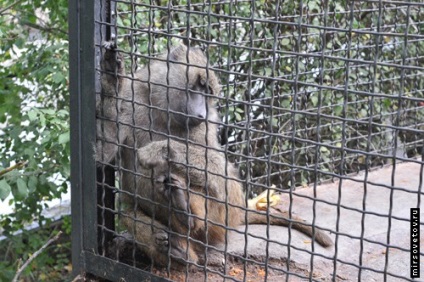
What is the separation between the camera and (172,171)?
4055 mm

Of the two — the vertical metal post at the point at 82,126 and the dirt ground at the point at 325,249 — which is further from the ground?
the vertical metal post at the point at 82,126

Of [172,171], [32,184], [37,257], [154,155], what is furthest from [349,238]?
[37,257]

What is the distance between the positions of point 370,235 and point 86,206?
1731 mm

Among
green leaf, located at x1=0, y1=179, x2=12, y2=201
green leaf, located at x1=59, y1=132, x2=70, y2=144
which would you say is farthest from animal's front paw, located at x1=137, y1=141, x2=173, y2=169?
green leaf, located at x1=0, y1=179, x2=12, y2=201

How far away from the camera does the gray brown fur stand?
3814mm

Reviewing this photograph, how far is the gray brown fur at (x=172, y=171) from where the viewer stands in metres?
3.81

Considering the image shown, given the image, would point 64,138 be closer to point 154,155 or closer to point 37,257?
point 154,155

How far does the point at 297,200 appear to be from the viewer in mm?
5184

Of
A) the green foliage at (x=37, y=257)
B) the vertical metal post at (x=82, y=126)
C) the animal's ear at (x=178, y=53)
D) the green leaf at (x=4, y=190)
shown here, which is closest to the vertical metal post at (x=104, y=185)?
the vertical metal post at (x=82, y=126)

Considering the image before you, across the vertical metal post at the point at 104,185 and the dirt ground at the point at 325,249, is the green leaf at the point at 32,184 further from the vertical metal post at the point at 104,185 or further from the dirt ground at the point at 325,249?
the dirt ground at the point at 325,249

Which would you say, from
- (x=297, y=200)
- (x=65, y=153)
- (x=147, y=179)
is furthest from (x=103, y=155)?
(x=297, y=200)

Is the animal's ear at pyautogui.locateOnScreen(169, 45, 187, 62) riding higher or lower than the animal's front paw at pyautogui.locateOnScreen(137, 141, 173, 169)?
higher

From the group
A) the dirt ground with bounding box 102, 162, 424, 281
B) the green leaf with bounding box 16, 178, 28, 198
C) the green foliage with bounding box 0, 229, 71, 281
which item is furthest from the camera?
the green foliage with bounding box 0, 229, 71, 281

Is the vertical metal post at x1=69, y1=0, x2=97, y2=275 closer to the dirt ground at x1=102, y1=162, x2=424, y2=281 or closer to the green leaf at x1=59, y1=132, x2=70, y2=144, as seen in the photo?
the green leaf at x1=59, y1=132, x2=70, y2=144
